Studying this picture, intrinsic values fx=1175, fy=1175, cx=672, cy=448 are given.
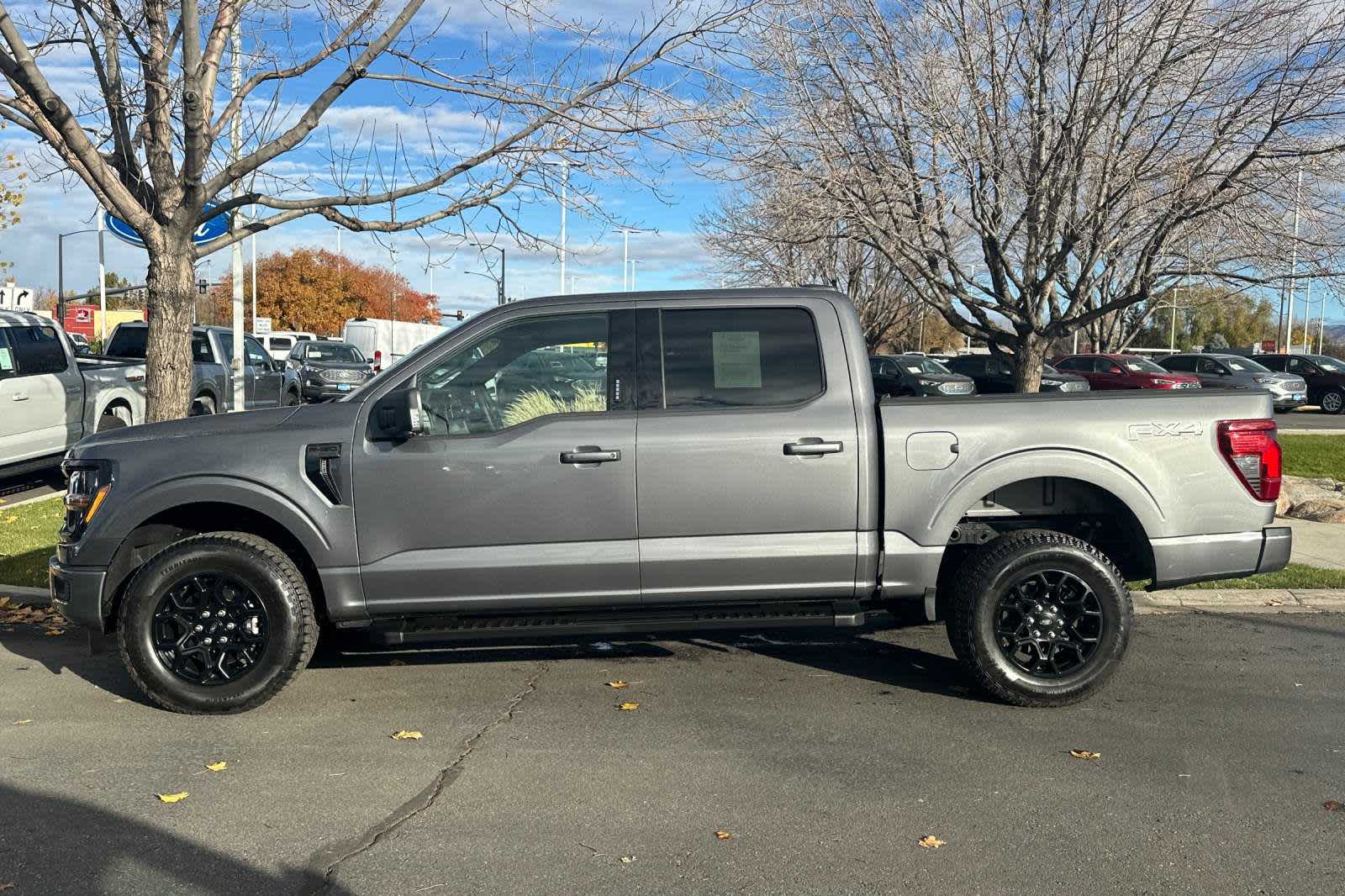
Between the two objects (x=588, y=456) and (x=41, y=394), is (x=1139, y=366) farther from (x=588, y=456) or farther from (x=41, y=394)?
(x=588, y=456)

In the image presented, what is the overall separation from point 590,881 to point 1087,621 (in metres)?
2.99

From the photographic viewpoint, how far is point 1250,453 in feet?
18.6

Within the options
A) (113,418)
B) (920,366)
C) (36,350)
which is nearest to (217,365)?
(113,418)

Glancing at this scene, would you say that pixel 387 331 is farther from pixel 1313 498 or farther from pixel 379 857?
pixel 379 857

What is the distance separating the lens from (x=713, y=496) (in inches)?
217

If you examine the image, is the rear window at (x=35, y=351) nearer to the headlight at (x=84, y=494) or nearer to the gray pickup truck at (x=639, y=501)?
the headlight at (x=84, y=494)

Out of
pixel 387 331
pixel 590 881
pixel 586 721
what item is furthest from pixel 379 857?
pixel 387 331

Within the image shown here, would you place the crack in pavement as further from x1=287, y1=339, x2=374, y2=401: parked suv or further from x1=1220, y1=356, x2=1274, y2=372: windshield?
x1=1220, y1=356, x2=1274, y2=372: windshield

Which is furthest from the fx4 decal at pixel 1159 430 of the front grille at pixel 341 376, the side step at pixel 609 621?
the front grille at pixel 341 376

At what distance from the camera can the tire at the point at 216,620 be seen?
5.45 meters

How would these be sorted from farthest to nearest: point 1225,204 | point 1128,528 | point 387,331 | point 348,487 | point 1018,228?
point 387,331
point 1018,228
point 1225,204
point 1128,528
point 348,487

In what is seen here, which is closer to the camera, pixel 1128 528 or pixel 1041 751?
pixel 1041 751

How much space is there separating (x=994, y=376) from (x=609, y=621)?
30.2 meters

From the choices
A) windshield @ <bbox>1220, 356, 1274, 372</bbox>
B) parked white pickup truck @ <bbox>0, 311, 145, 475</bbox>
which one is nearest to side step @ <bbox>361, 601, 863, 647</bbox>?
parked white pickup truck @ <bbox>0, 311, 145, 475</bbox>
